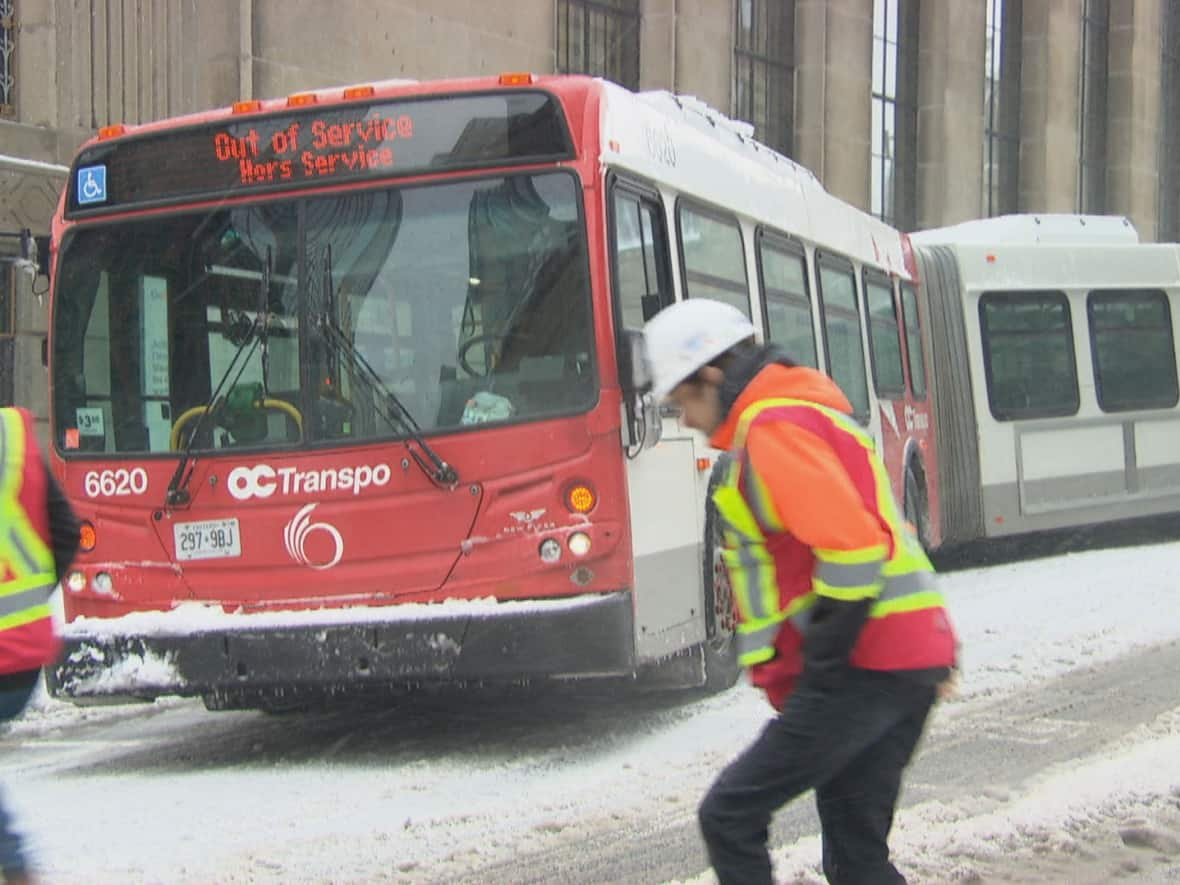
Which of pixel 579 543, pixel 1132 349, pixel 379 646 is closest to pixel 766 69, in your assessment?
pixel 1132 349

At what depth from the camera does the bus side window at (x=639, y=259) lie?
7434 mm

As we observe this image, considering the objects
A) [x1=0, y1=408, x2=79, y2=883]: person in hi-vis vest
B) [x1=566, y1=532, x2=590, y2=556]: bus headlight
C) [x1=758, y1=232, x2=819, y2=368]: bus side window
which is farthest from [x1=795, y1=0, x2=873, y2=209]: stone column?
[x1=0, y1=408, x2=79, y2=883]: person in hi-vis vest

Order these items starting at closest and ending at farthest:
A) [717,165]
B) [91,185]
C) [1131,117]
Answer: [91,185] → [717,165] → [1131,117]

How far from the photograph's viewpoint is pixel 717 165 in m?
9.12

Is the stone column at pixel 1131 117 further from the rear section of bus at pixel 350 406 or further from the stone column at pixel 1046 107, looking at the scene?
the rear section of bus at pixel 350 406

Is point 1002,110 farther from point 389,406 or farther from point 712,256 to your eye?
point 389,406

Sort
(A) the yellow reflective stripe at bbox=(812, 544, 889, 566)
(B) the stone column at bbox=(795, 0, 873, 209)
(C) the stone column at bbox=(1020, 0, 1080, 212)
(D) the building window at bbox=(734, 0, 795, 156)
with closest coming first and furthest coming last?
1. (A) the yellow reflective stripe at bbox=(812, 544, 889, 566)
2. (D) the building window at bbox=(734, 0, 795, 156)
3. (B) the stone column at bbox=(795, 0, 873, 209)
4. (C) the stone column at bbox=(1020, 0, 1080, 212)

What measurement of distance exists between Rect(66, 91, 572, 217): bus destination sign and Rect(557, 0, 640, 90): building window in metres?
15.4

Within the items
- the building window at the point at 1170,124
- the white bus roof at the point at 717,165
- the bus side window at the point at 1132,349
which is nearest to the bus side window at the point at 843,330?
the white bus roof at the point at 717,165

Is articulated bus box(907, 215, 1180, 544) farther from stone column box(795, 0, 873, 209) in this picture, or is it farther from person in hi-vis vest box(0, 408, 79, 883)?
person in hi-vis vest box(0, 408, 79, 883)

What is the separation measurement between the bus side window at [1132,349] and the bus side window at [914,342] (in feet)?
7.78

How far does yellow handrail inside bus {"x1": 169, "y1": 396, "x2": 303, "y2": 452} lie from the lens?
7.44m

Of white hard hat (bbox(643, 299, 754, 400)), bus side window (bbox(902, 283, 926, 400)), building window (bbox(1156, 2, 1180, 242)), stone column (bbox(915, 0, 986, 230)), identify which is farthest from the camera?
building window (bbox(1156, 2, 1180, 242))

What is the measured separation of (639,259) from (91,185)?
2630 millimetres
